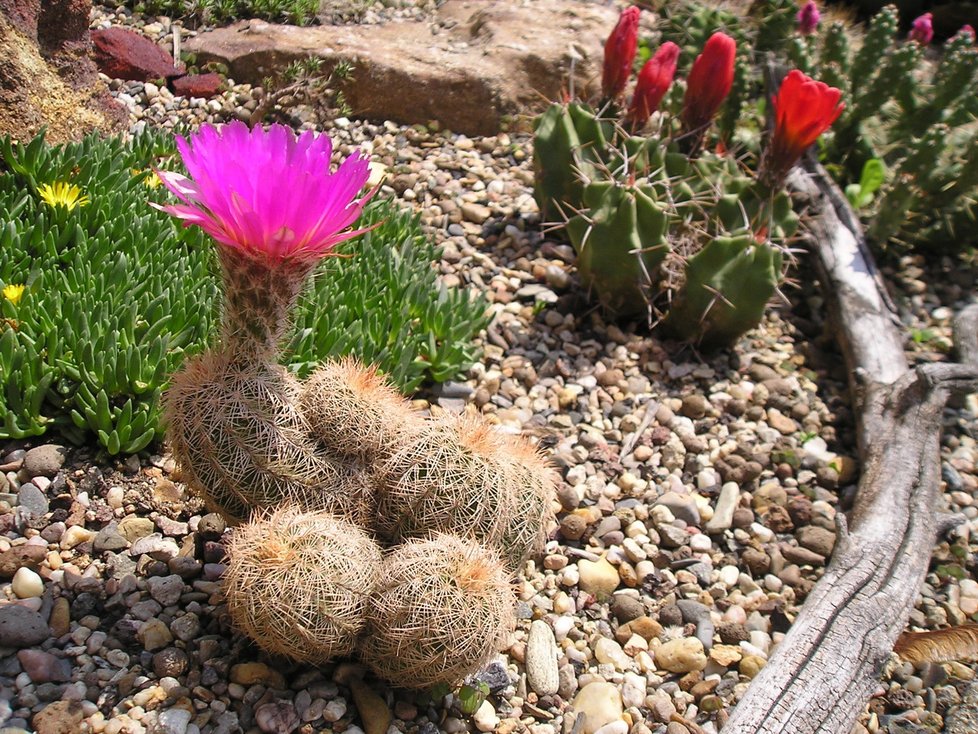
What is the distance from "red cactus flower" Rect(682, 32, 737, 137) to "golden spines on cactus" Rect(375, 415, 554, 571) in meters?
2.52

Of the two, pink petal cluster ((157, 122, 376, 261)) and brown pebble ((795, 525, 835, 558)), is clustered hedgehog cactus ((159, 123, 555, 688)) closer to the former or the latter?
pink petal cluster ((157, 122, 376, 261))

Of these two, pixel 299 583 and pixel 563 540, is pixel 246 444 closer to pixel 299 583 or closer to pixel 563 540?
pixel 299 583

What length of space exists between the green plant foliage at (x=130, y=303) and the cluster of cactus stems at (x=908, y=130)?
2.60 m

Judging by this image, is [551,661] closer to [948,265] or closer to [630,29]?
[630,29]

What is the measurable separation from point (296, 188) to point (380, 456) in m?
0.70

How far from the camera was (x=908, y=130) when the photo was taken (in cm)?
551

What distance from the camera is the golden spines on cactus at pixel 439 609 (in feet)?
6.57

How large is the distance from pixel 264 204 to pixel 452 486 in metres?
0.78

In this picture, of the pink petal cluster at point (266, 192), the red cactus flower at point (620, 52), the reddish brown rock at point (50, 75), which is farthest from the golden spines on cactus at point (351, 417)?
the red cactus flower at point (620, 52)

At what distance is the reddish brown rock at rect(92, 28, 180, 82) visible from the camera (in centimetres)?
443

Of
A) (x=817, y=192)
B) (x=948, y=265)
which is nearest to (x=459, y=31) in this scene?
(x=817, y=192)

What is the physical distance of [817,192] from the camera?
496 cm

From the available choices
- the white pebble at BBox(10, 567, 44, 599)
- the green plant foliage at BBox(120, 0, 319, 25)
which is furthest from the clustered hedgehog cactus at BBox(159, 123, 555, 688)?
the green plant foliage at BBox(120, 0, 319, 25)

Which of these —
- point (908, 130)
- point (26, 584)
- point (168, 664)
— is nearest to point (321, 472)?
point (168, 664)
